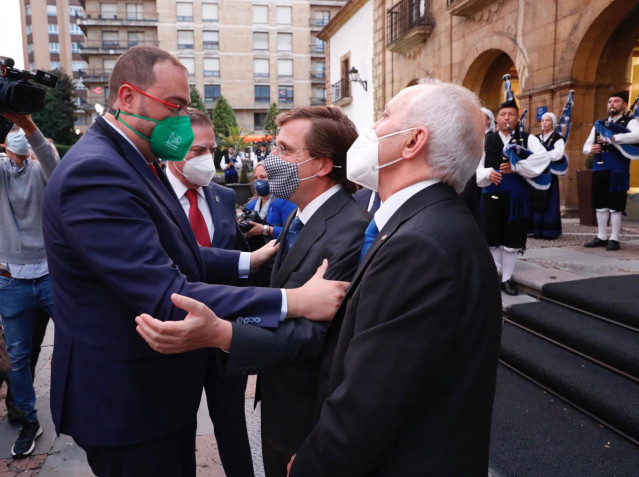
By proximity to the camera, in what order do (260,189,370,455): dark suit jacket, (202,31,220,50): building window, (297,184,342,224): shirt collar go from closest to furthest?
(260,189,370,455): dark suit jacket
(297,184,342,224): shirt collar
(202,31,220,50): building window

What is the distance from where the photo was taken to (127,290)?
1.45 m

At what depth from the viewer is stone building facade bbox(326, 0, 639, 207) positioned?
8.57 metres

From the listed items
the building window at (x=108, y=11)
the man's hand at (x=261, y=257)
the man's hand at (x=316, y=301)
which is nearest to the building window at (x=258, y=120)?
the building window at (x=108, y=11)

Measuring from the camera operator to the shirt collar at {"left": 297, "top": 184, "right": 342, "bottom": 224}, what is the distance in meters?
2.15

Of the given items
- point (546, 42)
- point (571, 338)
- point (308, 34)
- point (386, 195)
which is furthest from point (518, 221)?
point (308, 34)

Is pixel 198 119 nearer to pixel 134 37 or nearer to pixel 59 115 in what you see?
pixel 59 115

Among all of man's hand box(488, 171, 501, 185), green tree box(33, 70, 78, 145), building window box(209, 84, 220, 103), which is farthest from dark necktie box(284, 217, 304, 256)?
building window box(209, 84, 220, 103)

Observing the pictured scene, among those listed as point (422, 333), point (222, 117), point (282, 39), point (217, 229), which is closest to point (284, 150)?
point (217, 229)

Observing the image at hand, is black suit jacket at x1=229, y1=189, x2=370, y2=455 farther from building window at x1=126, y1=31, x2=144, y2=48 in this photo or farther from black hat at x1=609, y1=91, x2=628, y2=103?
building window at x1=126, y1=31, x2=144, y2=48

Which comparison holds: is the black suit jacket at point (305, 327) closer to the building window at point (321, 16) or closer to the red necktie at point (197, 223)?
the red necktie at point (197, 223)

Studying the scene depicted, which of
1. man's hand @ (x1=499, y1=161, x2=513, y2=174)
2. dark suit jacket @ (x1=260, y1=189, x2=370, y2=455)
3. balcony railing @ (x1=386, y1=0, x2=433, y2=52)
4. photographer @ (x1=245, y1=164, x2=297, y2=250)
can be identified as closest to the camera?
dark suit jacket @ (x1=260, y1=189, x2=370, y2=455)

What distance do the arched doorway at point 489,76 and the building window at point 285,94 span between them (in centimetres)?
3993

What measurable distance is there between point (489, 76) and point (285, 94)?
→ 40.7 meters

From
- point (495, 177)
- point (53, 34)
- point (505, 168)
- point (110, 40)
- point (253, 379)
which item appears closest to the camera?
point (253, 379)
